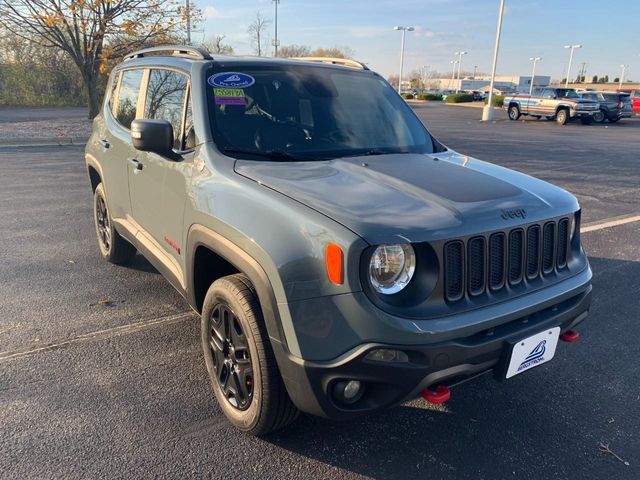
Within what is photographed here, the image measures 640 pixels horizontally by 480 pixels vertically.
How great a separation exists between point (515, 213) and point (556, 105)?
90.3ft

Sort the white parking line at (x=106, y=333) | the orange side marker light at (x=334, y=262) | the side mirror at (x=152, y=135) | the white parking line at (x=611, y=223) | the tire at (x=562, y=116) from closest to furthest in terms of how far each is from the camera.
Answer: the orange side marker light at (x=334, y=262)
the side mirror at (x=152, y=135)
the white parking line at (x=106, y=333)
the white parking line at (x=611, y=223)
the tire at (x=562, y=116)

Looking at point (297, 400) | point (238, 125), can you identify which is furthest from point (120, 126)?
point (297, 400)

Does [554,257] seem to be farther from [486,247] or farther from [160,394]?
[160,394]

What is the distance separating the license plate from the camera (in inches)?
91.8

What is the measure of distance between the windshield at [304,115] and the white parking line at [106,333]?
1.60 m

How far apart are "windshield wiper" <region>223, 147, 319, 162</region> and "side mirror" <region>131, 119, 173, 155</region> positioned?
35cm

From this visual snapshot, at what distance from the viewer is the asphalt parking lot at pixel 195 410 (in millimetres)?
2449

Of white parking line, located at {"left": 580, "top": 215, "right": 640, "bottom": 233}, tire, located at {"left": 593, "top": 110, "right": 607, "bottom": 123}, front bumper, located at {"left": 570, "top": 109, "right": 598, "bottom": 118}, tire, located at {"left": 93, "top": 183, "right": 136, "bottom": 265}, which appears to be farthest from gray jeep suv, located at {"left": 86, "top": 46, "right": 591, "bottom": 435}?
tire, located at {"left": 593, "top": 110, "right": 607, "bottom": 123}

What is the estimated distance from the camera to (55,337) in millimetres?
3574

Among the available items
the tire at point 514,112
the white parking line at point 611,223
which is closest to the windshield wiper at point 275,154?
the white parking line at point 611,223

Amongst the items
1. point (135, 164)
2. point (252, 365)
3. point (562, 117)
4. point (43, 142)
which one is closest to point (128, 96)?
point (135, 164)

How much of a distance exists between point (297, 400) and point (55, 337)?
220cm

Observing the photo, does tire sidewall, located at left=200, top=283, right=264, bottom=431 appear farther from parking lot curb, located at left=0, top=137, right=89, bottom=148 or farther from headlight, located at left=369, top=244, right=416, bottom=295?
parking lot curb, located at left=0, top=137, right=89, bottom=148

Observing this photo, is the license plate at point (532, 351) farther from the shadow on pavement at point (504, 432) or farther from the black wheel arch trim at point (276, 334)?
the black wheel arch trim at point (276, 334)
